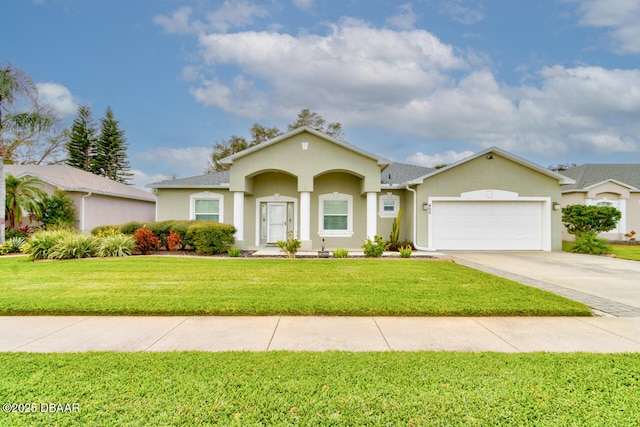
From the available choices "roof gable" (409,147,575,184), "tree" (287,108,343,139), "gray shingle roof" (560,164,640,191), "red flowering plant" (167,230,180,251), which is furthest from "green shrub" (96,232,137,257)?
"gray shingle roof" (560,164,640,191)

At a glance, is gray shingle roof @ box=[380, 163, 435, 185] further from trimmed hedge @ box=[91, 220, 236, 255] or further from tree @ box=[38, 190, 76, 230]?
tree @ box=[38, 190, 76, 230]

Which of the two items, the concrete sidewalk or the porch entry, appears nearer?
the concrete sidewalk

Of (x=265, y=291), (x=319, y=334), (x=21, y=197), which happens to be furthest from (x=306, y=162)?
(x=21, y=197)

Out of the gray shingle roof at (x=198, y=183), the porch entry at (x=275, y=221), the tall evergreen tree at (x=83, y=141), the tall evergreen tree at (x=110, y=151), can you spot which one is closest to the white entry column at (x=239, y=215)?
the gray shingle roof at (x=198, y=183)

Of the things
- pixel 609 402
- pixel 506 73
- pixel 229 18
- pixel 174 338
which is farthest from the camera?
pixel 506 73

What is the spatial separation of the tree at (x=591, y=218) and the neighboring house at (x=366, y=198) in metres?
0.96

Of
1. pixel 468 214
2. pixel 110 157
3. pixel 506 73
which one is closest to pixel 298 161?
pixel 468 214

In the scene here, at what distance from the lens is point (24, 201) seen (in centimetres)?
1497

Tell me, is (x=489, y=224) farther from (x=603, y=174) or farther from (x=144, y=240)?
(x=144, y=240)

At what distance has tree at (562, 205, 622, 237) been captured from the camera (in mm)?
14453

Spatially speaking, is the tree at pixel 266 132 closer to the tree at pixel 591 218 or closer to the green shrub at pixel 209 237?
the green shrub at pixel 209 237

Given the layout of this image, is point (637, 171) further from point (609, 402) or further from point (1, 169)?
point (1, 169)

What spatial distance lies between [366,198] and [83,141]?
44557mm

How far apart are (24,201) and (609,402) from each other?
20.4 m
